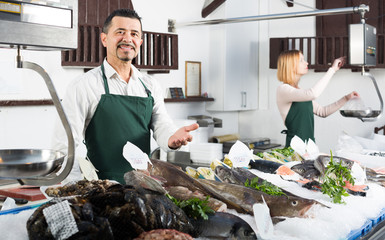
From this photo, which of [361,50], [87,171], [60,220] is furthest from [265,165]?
[361,50]

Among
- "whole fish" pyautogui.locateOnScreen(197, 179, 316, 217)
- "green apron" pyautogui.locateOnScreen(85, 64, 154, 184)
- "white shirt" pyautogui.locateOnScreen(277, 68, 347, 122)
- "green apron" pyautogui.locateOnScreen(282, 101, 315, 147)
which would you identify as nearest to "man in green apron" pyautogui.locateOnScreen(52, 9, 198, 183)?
"green apron" pyautogui.locateOnScreen(85, 64, 154, 184)

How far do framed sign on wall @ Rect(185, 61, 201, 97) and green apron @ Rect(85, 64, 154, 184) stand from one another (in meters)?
2.44

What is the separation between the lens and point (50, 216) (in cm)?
101

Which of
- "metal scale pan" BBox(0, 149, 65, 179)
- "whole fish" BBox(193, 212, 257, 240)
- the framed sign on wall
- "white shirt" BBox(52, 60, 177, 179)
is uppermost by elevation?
the framed sign on wall

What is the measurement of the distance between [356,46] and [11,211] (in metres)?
2.96

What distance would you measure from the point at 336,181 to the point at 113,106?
4.48 ft

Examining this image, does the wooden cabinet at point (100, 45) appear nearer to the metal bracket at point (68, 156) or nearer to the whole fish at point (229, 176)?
the whole fish at point (229, 176)

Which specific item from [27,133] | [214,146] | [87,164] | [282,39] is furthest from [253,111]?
[87,164]

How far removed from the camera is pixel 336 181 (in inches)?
71.9

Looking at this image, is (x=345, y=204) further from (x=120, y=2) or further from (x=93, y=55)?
(x=120, y=2)

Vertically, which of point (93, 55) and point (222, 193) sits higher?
point (93, 55)

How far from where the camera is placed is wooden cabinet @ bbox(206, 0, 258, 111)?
17.6ft

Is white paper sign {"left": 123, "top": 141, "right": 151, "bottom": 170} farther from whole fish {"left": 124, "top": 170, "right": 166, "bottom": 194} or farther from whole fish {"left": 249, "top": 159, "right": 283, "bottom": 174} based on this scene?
whole fish {"left": 249, "top": 159, "right": 283, "bottom": 174}

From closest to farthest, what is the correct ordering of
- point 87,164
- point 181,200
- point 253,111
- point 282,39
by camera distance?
1. point 181,200
2. point 87,164
3. point 282,39
4. point 253,111
